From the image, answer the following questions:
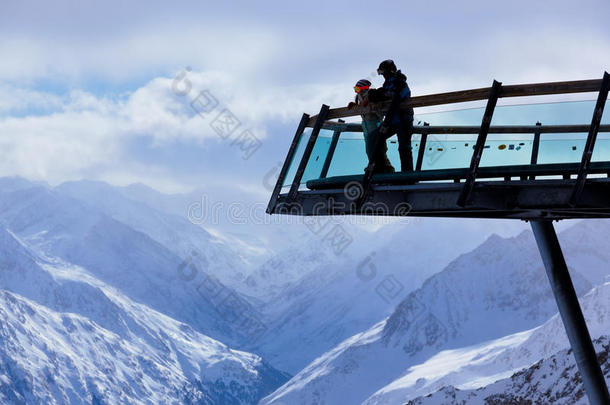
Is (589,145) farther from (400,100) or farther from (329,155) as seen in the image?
(329,155)

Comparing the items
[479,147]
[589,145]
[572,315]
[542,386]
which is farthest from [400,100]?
[542,386]

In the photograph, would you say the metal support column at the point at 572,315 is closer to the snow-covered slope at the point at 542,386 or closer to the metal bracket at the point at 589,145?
the metal bracket at the point at 589,145

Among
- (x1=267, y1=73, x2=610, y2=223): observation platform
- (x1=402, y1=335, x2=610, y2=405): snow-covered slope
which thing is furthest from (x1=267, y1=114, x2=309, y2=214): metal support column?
(x1=402, y1=335, x2=610, y2=405): snow-covered slope

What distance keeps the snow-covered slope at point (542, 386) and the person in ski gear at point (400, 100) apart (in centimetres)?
11165

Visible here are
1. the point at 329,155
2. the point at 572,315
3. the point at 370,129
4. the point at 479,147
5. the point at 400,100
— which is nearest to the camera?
the point at 479,147

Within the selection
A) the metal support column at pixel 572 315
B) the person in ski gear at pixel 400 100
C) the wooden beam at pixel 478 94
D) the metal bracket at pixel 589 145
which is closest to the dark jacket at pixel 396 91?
the person in ski gear at pixel 400 100

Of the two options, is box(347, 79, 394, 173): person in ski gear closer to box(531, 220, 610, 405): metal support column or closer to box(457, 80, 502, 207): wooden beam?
box(457, 80, 502, 207): wooden beam

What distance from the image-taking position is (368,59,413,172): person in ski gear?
13.6 m

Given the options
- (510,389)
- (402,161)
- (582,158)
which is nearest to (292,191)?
(402,161)

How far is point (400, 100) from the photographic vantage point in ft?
44.5

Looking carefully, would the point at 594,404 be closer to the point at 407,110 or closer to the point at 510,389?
the point at 407,110

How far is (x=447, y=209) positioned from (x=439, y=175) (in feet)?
2.01

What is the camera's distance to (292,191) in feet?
48.7

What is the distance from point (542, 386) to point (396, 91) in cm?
13047
